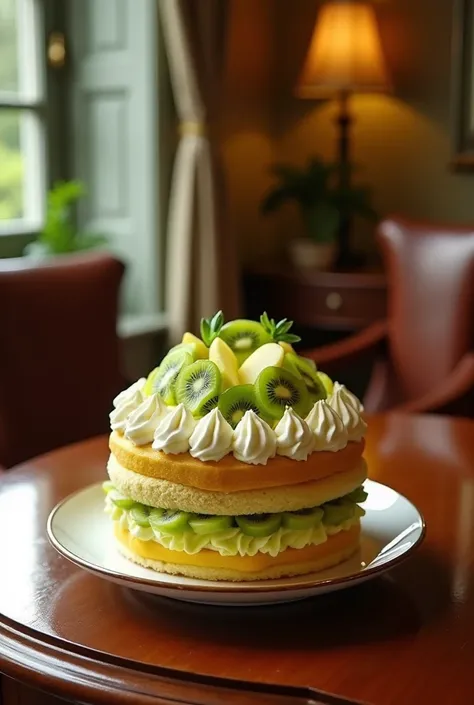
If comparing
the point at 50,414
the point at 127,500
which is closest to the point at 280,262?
the point at 50,414

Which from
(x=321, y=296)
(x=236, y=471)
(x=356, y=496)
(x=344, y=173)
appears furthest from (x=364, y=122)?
(x=236, y=471)

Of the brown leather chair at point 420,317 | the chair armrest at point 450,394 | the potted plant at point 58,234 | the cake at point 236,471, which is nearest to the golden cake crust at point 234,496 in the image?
the cake at point 236,471

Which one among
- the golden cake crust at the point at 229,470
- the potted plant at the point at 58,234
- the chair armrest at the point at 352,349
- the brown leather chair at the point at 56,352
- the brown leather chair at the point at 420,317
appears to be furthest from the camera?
the potted plant at the point at 58,234

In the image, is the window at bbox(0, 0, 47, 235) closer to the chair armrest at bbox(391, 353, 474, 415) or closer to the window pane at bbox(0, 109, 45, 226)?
the window pane at bbox(0, 109, 45, 226)

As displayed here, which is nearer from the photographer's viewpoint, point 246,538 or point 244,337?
point 246,538

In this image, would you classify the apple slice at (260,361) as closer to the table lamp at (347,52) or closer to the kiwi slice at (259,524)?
the kiwi slice at (259,524)

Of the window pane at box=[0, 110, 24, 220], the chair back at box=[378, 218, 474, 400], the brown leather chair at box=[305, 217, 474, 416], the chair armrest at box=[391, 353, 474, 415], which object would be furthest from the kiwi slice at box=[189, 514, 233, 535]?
the window pane at box=[0, 110, 24, 220]

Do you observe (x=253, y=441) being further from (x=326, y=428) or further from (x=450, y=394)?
(x=450, y=394)
